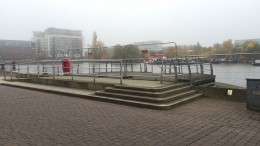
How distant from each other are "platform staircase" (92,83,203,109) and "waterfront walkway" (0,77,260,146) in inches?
10.5

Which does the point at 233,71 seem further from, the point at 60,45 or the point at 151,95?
the point at 60,45

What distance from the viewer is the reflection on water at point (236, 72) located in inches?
394

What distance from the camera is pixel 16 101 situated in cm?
980

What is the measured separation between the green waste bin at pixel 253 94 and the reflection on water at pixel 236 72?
7.98ft

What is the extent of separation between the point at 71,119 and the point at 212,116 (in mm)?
3558

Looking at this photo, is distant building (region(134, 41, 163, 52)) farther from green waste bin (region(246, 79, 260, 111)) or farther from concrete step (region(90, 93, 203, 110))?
green waste bin (region(246, 79, 260, 111))

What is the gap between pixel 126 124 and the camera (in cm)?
632

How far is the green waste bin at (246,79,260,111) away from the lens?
293 inches

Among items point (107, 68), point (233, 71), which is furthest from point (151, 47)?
point (233, 71)

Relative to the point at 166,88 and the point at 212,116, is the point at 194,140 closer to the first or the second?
the point at 212,116

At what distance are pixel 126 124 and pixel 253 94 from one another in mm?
3689

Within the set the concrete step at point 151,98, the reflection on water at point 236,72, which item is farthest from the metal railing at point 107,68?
the concrete step at point 151,98

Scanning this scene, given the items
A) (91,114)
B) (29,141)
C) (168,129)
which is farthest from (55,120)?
(168,129)

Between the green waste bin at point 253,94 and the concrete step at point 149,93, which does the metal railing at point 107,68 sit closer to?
the concrete step at point 149,93
